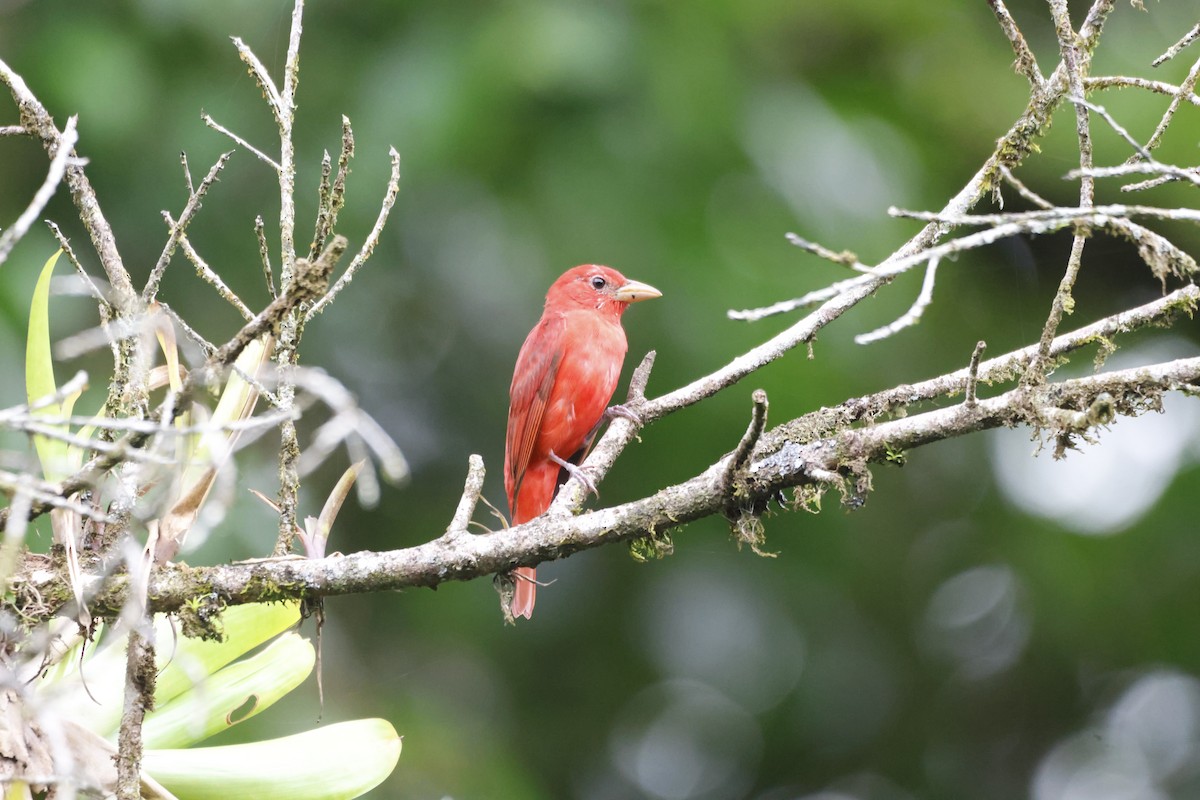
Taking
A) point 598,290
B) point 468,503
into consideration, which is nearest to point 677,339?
point 598,290

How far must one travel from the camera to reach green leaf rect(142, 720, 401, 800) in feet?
6.62

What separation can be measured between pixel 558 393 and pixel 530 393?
130 millimetres

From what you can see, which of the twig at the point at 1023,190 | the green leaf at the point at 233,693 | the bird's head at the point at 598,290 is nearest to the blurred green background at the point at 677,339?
the bird's head at the point at 598,290

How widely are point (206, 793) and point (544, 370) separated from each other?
107 inches

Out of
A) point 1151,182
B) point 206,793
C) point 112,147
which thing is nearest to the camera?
point 1151,182

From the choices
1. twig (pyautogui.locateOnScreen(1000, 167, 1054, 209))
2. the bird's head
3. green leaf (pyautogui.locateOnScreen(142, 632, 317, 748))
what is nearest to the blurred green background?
the bird's head

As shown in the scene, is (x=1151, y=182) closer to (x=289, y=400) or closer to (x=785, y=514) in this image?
(x=289, y=400)

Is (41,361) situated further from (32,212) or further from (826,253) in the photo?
(826,253)

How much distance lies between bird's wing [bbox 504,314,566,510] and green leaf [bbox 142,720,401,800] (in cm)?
248

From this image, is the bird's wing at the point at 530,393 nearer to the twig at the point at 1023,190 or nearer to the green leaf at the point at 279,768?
the green leaf at the point at 279,768

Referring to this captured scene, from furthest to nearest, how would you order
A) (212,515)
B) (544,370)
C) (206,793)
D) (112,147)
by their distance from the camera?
(112,147) → (544,370) → (206,793) → (212,515)

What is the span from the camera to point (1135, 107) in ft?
19.8

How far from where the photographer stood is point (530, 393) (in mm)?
4602

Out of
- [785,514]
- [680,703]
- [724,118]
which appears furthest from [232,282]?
[680,703]
